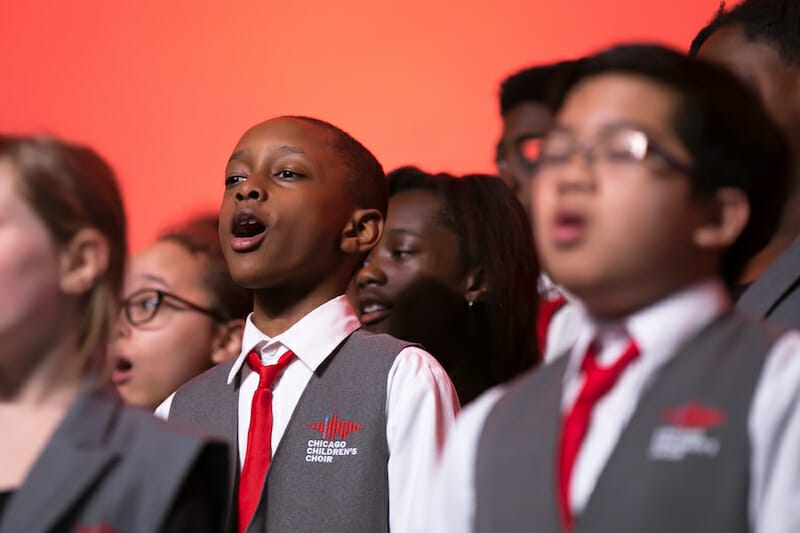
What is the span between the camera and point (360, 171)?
2396 mm

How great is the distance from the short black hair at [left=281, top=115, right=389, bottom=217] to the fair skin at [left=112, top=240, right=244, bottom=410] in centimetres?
51

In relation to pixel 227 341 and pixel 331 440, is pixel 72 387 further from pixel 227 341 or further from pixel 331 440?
pixel 227 341

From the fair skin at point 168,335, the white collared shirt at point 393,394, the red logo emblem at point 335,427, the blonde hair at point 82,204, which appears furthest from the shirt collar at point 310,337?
the blonde hair at point 82,204

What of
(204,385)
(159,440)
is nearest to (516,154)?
(204,385)

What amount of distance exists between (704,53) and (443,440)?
2.44 ft

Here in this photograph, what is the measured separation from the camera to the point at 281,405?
2137 mm

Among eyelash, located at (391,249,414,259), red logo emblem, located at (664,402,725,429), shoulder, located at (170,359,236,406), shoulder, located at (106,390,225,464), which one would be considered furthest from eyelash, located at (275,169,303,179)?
red logo emblem, located at (664,402,725,429)

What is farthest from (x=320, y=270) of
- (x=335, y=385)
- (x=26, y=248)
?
(x=26, y=248)

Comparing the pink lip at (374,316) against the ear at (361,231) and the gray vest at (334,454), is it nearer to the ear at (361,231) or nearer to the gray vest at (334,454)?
the ear at (361,231)

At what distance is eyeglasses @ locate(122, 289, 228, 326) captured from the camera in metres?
2.68

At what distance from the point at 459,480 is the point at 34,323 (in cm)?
51

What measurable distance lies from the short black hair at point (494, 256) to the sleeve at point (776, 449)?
1.53 m

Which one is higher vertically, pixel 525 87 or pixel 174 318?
pixel 525 87

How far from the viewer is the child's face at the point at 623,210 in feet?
4.26
